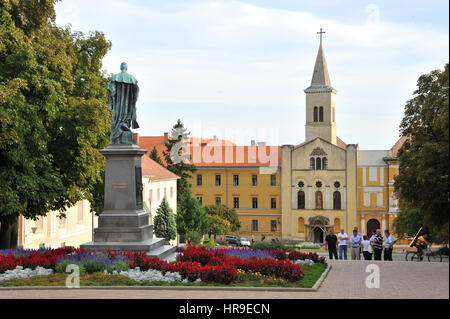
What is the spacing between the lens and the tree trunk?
2488cm

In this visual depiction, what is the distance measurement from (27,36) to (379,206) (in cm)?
6345

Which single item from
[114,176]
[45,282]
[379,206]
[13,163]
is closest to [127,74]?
[114,176]

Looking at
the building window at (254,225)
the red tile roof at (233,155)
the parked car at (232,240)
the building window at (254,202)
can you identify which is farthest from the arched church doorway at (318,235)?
the parked car at (232,240)

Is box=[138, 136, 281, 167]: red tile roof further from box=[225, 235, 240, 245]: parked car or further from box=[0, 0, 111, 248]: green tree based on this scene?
box=[0, 0, 111, 248]: green tree

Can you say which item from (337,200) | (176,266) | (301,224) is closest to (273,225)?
(301,224)

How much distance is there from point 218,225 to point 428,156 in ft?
200

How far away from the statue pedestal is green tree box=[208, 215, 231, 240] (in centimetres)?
5387

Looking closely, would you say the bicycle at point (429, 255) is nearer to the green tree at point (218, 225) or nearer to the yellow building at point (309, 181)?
the green tree at point (218, 225)

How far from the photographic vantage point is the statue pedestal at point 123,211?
1847 cm

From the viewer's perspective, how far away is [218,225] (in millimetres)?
73625

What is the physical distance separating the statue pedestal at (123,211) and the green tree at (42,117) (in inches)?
168

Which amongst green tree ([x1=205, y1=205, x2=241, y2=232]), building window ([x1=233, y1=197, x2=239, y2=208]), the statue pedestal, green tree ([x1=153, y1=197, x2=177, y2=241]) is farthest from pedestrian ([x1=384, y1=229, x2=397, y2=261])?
building window ([x1=233, y1=197, x2=239, y2=208])

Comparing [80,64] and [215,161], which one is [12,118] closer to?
[80,64]

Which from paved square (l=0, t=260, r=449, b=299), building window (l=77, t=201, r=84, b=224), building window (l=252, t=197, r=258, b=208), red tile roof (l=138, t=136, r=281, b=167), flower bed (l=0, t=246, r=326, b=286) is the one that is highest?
red tile roof (l=138, t=136, r=281, b=167)
